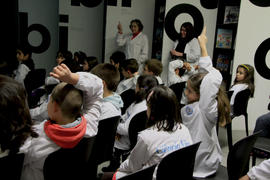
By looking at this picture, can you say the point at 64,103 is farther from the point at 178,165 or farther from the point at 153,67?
the point at 153,67

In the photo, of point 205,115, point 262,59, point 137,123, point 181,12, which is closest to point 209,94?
point 205,115

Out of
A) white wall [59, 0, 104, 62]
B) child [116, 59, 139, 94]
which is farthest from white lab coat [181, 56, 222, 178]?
white wall [59, 0, 104, 62]

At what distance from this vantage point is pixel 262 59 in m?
4.37

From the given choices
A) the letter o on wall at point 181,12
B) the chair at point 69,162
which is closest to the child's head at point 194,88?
the chair at point 69,162

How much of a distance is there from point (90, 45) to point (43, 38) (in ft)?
3.60

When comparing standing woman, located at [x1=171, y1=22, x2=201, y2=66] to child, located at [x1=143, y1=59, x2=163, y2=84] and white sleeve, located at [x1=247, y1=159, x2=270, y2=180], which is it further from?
white sleeve, located at [x1=247, y1=159, x2=270, y2=180]

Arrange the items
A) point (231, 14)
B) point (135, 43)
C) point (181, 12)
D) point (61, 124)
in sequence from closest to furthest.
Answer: point (61, 124), point (231, 14), point (181, 12), point (135, 43)

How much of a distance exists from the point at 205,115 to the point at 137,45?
12.3 ft

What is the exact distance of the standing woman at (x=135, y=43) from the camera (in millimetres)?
5500

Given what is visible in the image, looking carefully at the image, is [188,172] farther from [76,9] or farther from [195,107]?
→ [76,9]

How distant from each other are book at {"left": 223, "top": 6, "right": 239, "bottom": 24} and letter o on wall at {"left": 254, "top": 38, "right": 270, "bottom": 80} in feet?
2.12

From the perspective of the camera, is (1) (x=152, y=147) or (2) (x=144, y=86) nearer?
(1) (x=152, y=147)

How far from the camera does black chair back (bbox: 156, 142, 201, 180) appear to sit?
4.20 feet

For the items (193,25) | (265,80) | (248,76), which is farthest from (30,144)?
(193,25)
